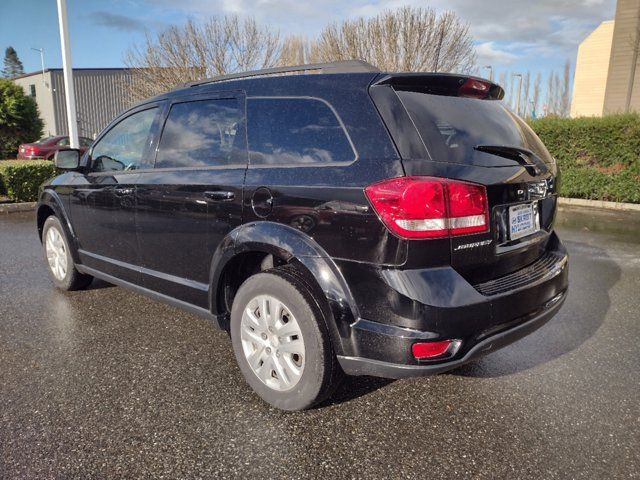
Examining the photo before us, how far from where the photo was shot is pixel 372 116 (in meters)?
2.40

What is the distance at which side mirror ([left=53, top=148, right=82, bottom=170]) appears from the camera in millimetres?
4293

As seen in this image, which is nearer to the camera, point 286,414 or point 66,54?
point 286,414

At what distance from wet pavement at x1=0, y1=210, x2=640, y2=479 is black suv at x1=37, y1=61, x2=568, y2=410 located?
29 cm

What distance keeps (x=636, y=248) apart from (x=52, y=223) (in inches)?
283

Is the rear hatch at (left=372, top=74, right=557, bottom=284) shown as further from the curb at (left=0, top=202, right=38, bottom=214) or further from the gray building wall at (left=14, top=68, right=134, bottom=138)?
the gray building wall at (left=14, top=68, right=134, bottom=138)

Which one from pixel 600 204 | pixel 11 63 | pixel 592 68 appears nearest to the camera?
pixel 600 204

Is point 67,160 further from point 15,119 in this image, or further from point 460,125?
point 15,119

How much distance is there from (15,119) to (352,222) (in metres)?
21.9

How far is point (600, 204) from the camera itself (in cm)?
1062

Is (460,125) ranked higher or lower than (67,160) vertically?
higher

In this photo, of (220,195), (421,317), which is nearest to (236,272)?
(220,195)

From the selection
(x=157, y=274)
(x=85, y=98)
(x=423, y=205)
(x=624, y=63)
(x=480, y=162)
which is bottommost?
(x=157, y=274)

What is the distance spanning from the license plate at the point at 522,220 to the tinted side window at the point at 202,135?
151 centimetres

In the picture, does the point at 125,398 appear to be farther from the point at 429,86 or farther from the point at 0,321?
the point at 429,86
